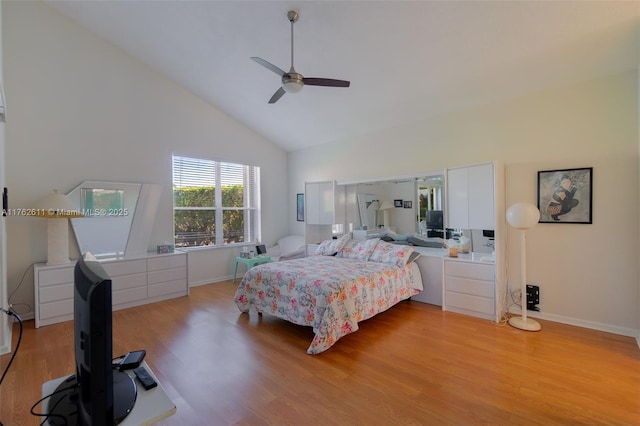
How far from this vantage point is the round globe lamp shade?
3264mm

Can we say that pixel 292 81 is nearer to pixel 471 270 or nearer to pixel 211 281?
pixel 471 270

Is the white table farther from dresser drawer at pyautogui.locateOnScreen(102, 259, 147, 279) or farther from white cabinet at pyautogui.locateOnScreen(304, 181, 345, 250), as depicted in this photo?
white cabinet at pyautogui.locateOnScreen(304, 181, 345, 250)

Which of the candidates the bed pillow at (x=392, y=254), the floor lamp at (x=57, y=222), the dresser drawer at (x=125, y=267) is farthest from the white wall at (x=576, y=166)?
the floor lamp at (x=57, y=222)

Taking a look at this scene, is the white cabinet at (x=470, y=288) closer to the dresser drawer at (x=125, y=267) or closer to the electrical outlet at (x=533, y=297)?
the electrical outlet at (x=533, y=297)

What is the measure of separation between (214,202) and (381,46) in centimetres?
401

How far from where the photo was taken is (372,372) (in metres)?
2.50

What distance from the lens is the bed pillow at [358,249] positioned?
14.2 ft

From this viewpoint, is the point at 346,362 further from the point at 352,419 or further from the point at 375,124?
the point at 375,124

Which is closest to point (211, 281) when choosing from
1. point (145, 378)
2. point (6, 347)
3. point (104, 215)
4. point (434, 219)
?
point (104, 215)

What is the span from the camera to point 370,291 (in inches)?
134

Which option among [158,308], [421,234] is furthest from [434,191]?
[158,308]

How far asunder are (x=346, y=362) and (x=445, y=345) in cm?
106

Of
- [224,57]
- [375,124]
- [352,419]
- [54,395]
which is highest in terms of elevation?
[224,57]

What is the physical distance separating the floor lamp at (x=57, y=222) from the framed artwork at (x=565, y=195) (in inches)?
226
